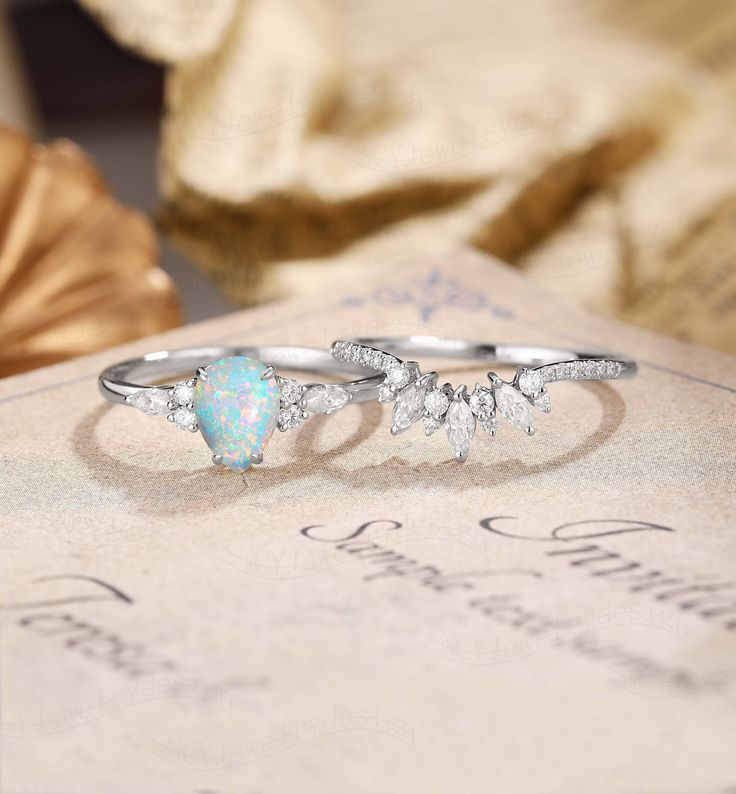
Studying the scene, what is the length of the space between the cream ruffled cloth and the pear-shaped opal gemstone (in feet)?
1.55

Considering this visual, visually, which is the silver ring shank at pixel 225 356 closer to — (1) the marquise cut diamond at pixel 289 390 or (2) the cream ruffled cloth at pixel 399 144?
(1) the marquise cut diamond at pixel 289 390

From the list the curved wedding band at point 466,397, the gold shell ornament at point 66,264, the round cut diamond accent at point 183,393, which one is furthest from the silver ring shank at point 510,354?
the gold shell ornament at point 66,264

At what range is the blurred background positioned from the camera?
0.96 metres

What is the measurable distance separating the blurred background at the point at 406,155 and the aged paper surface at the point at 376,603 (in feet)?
1.04

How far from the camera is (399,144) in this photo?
1.04 m

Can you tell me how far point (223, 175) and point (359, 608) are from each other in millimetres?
693

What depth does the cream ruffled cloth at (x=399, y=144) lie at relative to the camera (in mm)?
1023

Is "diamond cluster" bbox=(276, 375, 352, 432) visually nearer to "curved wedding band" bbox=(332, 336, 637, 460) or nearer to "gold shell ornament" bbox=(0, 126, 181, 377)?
"curved wedding band" bbox=(332, 336, 637, 460)

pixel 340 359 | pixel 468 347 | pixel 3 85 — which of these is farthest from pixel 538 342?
pixel 3 85

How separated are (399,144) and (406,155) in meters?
0.01

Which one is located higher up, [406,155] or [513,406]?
[406,155]

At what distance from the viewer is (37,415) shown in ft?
2.19

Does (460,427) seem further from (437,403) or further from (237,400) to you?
(237,400)

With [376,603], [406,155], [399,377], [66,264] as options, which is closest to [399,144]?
[406,155]
